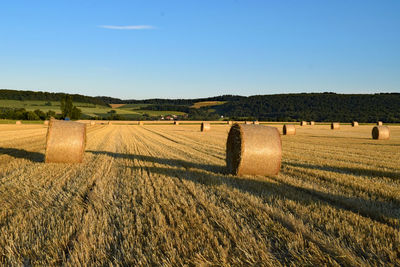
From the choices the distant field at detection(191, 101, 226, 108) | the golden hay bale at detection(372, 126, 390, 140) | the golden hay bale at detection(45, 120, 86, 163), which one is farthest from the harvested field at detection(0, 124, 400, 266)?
the distant field at detection(191, 101, 226, 108)

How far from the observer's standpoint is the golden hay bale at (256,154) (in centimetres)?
877

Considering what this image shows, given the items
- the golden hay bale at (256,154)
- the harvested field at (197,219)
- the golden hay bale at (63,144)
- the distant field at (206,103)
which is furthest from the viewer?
the distant field at (206,103)

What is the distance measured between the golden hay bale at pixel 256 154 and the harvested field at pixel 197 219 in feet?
1.02

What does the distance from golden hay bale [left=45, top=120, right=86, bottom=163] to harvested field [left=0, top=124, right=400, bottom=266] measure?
1783mm

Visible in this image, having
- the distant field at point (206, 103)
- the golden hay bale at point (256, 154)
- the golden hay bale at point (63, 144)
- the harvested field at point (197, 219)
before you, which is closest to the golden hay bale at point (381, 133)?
the harvested field at point (197, 219)

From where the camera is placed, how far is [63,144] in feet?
34.3

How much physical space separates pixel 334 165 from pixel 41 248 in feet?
31.0

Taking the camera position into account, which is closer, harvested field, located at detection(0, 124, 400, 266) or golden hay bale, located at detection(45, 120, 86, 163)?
harvested field, located at detection(0, 124, 400, 266)

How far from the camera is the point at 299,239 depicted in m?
4.09

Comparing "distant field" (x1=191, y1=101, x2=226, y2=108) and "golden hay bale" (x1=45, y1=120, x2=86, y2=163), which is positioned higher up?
"distant field" (x1=191, y1=101, x2=226, y2=108)

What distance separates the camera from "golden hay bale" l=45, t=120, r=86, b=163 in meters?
10.4

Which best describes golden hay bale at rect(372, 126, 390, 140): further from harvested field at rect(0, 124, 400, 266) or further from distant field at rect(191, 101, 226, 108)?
distant field at rect(191, 101, 226, 108)

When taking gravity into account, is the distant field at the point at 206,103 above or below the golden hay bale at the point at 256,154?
above

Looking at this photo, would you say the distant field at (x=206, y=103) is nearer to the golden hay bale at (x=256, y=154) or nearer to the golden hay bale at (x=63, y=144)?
the golden hay bale at (x=63, y=144)
